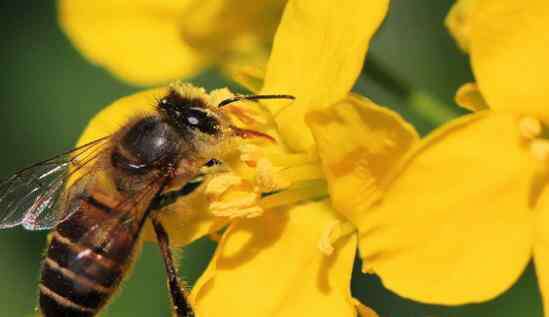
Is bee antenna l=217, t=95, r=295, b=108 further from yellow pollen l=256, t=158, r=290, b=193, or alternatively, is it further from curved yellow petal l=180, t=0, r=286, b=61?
curved yellow petal l=180, t=0, r=286, b=61

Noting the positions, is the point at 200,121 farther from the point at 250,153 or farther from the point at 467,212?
the point at 467,212

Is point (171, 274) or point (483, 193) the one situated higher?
point (483, 193)

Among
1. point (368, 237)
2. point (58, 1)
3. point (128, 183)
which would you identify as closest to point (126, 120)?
point (128, 183)

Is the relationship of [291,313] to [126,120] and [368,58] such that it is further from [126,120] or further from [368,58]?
[368,58]

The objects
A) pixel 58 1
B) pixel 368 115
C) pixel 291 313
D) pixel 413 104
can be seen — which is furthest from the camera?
pixel 58 1

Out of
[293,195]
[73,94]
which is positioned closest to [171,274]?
[293,195]

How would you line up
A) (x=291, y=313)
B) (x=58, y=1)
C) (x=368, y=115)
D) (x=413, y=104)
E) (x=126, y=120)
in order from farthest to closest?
(x=58, y=1) < (x=413, y=104) < (x=126, y=120) < (x=291, y=313) < (x=368, y=115)

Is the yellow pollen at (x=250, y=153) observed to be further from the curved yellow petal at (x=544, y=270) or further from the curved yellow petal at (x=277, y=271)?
the curved yellow petal at (x=544, y=270)
